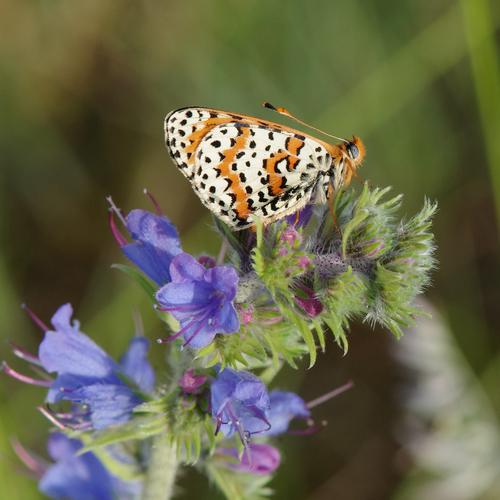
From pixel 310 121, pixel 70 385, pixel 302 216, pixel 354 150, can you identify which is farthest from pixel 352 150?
pixel 310 121

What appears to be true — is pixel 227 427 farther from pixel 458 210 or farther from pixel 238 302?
pixel 458 210

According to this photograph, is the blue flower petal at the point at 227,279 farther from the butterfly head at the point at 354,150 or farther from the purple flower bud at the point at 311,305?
the butterfly head at the point at 354,150

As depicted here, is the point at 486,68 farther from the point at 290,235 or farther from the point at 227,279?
the point at 227,279

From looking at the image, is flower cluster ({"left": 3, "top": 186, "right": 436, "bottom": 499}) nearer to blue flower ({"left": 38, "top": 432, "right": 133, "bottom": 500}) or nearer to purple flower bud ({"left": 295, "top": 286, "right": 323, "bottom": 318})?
purple flower bud ({"left": 295, "top": 286, "right": 323, "bottom": 318})

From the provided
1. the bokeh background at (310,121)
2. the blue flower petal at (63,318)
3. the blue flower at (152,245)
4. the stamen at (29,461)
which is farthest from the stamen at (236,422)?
the bokeh background at (310,121)

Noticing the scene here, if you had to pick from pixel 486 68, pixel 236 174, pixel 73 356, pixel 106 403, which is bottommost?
pixel 106 403

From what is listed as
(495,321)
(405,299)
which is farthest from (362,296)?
(495,321)

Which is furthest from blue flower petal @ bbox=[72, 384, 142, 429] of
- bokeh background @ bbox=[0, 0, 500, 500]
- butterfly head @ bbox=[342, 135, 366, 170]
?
bokeh background @ bbox=[0, 0, 500, 500]
